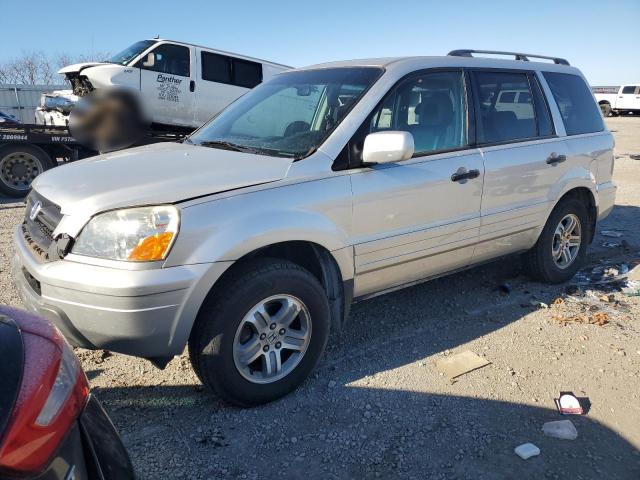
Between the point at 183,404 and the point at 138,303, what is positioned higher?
the point at 138,303

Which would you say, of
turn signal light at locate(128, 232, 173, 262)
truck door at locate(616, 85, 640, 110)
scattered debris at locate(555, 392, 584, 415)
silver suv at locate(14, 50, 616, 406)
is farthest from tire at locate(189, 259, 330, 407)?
truck door at locate(616, 85, 640, 110)

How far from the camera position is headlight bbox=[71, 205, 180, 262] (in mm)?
2365

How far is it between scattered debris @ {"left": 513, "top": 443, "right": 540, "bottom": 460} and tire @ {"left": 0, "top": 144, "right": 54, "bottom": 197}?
328 inches

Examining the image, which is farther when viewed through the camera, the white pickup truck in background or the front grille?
the white pickup truck in background

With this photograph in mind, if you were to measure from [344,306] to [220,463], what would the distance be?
1.16m

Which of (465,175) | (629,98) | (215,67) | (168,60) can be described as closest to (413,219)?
(465,175)

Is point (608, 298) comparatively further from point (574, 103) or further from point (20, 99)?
point (20, 99)

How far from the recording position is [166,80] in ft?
37.1

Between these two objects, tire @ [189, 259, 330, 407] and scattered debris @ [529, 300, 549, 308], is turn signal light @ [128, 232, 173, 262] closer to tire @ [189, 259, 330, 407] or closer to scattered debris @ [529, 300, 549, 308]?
tire @ [189, 259, 330, 407]

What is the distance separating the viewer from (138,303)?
2332 millimetres

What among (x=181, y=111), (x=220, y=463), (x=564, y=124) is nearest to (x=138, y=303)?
(x=220, y=463)

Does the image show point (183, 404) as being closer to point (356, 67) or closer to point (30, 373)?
point (30, 373)

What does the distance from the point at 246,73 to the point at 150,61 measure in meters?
2.38

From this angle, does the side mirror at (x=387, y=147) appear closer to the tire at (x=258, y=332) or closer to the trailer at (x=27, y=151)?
the tire at (x=258, y=332)
